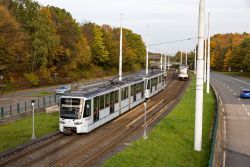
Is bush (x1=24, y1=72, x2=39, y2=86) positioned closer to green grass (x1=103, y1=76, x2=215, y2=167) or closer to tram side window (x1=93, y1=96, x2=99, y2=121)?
green grass (x1=103, y1=76, x2=215, y2=167)

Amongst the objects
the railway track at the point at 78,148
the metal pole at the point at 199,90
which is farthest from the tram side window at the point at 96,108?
the metal pole at the point at 199,90

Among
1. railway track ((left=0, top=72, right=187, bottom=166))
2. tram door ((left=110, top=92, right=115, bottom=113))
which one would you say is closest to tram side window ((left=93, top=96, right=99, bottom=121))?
railway track ((left=0, top=72, right=187, bottom=166))

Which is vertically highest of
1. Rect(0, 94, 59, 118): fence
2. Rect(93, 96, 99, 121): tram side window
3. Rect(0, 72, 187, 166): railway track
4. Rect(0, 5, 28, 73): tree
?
Rect(0, 5, 28, 73): tree

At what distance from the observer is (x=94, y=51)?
327 ft

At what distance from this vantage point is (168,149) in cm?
2345

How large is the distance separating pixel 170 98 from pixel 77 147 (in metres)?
→ 29.9

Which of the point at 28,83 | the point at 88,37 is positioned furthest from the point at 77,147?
the point at 88,37

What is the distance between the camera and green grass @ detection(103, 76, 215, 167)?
817 inches

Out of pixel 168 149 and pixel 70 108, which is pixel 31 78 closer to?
pixel 70 108

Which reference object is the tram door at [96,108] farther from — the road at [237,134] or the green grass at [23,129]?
the road at [237,134]

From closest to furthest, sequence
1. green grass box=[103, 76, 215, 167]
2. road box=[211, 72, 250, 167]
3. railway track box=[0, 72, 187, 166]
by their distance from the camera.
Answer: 1. green grass box=[103, 76, 215, 167]
2. railway track box=[0, 72, 187, 166]
3. road box=[211, 72, 250, 167]

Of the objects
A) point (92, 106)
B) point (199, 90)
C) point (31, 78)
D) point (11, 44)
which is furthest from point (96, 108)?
point (31, 78)

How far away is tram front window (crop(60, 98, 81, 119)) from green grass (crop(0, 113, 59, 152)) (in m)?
2.27

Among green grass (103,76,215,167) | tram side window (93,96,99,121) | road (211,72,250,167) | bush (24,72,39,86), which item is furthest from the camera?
bush (24,72,39,86)
